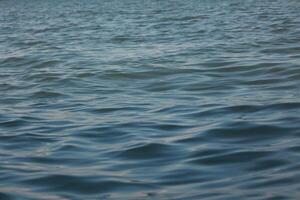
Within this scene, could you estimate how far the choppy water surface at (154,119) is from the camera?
5574 mm

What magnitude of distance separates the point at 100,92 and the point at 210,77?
198 centimetres

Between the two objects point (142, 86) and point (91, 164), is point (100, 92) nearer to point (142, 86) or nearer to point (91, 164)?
point (142, 86)

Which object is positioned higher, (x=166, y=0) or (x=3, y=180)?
(x=3, y=180)

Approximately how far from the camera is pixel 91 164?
6242 millimetres

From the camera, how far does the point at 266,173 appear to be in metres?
5.57

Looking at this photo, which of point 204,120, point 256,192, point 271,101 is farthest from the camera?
point 271,101

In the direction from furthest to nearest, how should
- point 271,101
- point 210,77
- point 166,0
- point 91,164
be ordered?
point 166,0 < point 210,77 < point 271,101 < point 91,164

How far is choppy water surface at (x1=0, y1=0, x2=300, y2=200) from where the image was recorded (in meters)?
5.57

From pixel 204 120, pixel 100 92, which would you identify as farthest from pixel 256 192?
pixel 100 92

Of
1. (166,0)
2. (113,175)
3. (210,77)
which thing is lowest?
(166,0)

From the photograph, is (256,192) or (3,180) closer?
(256,192)

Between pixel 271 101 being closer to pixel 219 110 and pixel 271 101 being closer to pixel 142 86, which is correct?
pixel 219 110

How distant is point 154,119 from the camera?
803cm

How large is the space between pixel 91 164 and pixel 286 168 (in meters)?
1.87
